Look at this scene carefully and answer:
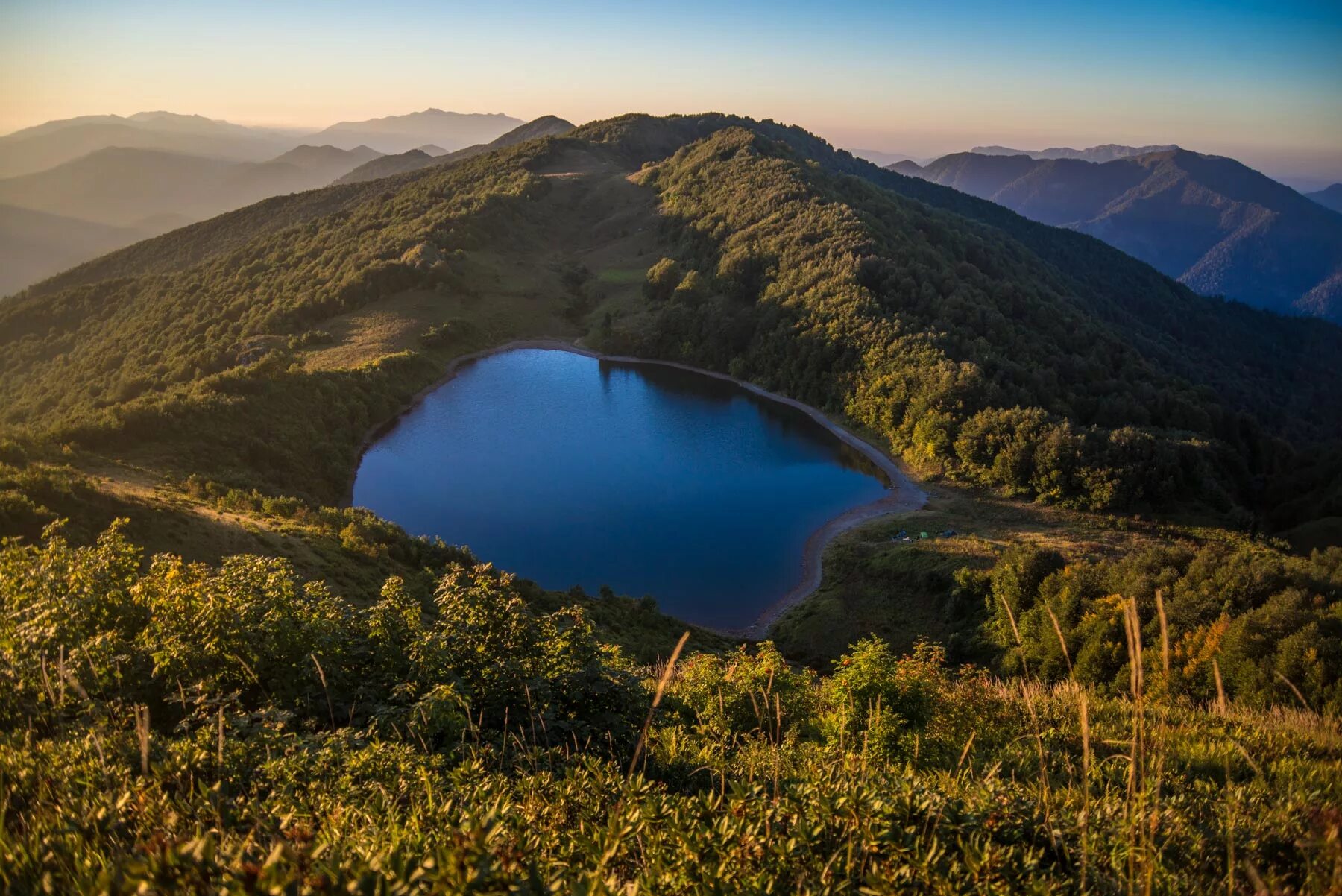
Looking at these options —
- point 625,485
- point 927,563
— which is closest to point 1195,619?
point 927,563

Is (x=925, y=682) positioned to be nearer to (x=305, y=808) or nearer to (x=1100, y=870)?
(x=1100, y=870)

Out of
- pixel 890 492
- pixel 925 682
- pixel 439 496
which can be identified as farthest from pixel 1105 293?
pixel 925 682

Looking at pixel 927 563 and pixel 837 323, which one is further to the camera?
pixel 837 323

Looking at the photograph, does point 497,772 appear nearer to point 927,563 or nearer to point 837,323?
point 927,563

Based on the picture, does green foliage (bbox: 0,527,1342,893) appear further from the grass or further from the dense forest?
the grass

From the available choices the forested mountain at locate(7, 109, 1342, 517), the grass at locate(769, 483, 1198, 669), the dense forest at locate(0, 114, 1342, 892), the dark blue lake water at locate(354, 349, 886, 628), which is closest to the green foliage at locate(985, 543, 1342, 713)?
the dense forest at locate(0, 114, 1342, 892)

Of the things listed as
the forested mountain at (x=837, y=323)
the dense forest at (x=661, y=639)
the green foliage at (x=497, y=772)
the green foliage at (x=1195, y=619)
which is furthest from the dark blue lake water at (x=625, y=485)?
the green foliage at (x=497, y=772)
